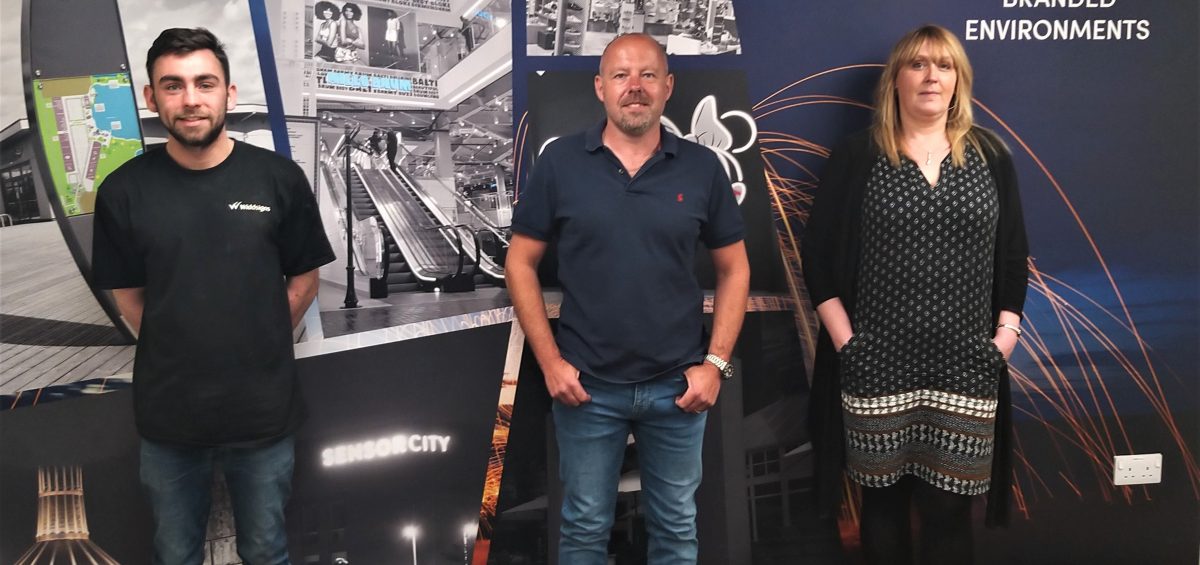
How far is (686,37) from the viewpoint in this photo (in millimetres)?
2555

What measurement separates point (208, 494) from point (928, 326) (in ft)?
Answer: 6.51

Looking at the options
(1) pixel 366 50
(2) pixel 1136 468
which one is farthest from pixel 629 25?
(2) pixel 1136 468

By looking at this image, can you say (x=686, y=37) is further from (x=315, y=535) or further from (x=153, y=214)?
(x=315, y=535)

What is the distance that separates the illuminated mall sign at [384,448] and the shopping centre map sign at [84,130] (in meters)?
0.97

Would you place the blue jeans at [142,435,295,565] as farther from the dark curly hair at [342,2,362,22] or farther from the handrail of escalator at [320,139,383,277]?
the dark curly hair at [342,2,362,22]

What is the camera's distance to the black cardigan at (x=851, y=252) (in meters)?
2.25

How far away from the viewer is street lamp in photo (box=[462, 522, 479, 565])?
8.27 ft

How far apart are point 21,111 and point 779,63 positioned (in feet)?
7.31

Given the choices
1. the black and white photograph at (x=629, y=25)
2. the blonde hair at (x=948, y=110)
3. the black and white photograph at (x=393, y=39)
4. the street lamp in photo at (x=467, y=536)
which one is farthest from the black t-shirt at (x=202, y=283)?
the blonde hair at (x=948, y=110)

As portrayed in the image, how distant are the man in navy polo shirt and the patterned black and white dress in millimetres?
389

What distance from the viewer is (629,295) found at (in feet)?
6.56

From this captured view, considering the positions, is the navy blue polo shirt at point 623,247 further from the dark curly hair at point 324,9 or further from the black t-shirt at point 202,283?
the dark curly hair at point 324,9

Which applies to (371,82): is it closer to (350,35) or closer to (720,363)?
(350,35)

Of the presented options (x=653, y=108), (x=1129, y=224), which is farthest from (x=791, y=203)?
(x=1129, y=224)
